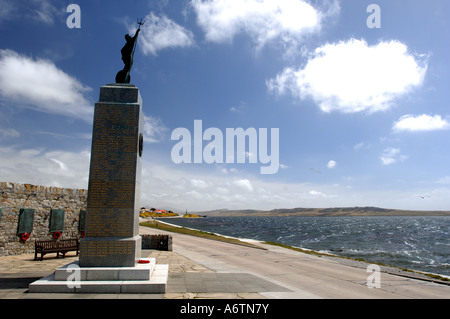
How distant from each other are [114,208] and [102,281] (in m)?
1.97

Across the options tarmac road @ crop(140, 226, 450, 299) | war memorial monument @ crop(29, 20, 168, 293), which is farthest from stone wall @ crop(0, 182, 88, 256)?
tarmac road @ crop(140, 226, 450, 299)

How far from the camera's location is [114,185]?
8.48 meters

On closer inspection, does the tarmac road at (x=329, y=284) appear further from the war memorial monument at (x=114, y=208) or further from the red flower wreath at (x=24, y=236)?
the red flower wreath at (x=24, y=236)

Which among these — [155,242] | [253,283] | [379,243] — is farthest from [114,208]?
[379,243]

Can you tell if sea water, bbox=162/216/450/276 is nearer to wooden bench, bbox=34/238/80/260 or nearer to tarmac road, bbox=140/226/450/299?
tarmac road, bbox=140/226/450/299

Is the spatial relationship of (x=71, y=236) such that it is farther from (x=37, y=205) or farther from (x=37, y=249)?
(x=37, y=249)

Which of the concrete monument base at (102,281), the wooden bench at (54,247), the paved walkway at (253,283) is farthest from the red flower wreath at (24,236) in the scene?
the concrete monument base at (102,281)

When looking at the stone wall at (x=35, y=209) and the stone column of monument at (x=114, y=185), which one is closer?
the stone column of monument at (x=114, y=185)

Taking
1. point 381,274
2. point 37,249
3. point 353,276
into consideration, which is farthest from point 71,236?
point 381,274

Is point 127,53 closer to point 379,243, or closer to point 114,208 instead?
point 114,208

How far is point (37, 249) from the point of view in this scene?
496 inches

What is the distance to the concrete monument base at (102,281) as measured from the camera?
712cm

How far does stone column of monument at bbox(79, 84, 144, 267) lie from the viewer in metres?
8.10
